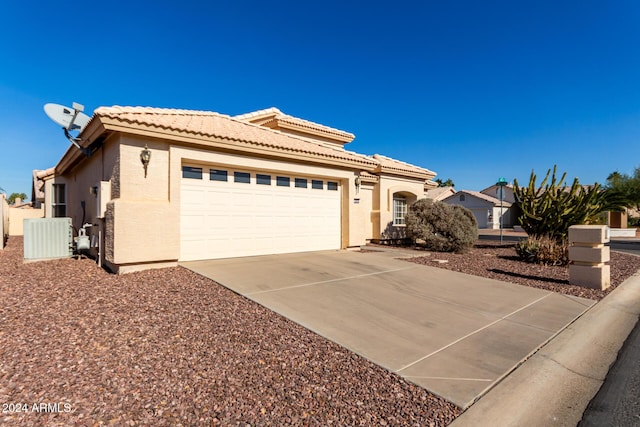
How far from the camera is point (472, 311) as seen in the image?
5156 millimetres

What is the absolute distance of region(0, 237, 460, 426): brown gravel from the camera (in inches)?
97.3

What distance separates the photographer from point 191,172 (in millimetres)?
8578

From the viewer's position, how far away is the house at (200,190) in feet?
23.9

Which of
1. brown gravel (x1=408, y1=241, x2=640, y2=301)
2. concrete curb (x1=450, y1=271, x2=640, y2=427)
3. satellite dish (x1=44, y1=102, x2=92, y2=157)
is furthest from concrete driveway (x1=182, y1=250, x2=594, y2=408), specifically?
satellite dish (x1=44, y1=102, x2=92, y2=157)

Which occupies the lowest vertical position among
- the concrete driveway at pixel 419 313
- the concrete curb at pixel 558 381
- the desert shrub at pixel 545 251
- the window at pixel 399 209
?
the concrete curb at pixel 558 381

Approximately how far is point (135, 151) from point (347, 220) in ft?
23.9

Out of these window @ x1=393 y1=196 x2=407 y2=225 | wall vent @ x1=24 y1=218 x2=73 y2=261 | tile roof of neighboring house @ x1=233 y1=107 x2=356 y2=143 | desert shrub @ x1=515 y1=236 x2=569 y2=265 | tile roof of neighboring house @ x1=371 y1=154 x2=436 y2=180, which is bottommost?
desert shrub @ x1=515 y1=236 x2=569 y2=265

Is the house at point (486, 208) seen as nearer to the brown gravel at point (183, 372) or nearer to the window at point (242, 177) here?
the window at point (242, 177)

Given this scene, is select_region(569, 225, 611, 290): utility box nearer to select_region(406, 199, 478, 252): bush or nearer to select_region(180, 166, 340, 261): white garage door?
select_region(406, 199, 478, 252): bush

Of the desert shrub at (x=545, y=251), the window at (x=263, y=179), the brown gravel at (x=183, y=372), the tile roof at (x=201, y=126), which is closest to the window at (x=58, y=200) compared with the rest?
the tile roof at (x=201, y=126)

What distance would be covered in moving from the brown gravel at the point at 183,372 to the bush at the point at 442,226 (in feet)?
31.4

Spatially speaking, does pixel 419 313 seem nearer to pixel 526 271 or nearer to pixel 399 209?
pixel 526 271

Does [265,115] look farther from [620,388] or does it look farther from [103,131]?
[620,388]

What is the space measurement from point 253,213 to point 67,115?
583cm
